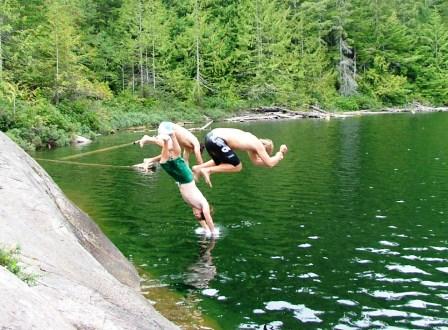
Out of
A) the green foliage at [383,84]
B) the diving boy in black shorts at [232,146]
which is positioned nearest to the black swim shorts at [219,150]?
the diving boy in black shorts at [232,146]

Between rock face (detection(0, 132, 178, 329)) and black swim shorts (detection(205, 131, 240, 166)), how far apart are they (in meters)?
A: 3.11

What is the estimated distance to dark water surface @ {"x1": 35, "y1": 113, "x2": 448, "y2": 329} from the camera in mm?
9930

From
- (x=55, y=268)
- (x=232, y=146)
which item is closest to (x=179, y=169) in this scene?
(x=232, y=146)

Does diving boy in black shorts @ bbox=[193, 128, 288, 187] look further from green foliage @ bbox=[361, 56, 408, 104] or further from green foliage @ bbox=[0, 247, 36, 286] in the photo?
green foliage @ bbox=[361, 56, 408, 104]

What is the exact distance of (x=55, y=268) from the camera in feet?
24.4

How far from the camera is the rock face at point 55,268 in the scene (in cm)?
508

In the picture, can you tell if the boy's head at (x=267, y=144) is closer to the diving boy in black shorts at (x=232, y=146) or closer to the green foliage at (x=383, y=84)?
the diving boy in black shorts at (x=232, y=146)

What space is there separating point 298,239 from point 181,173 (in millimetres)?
3219

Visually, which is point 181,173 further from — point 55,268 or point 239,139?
point 55,268

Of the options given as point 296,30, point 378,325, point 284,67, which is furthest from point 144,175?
point 296,30

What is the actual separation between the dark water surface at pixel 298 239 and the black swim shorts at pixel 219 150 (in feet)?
6.55

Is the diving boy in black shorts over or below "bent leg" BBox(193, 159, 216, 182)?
over

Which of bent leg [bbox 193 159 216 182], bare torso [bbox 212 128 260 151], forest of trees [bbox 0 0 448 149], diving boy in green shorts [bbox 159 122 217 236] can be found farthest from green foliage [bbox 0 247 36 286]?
forest of trees [bbox 0 0 448 149]

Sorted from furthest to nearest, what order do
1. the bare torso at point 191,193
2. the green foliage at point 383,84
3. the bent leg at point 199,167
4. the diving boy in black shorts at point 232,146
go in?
the green foliage at point 383,84
the bare torso at point 191,193
the bent leg at point 199,167
the diving boy in black shorts at point 232,146
